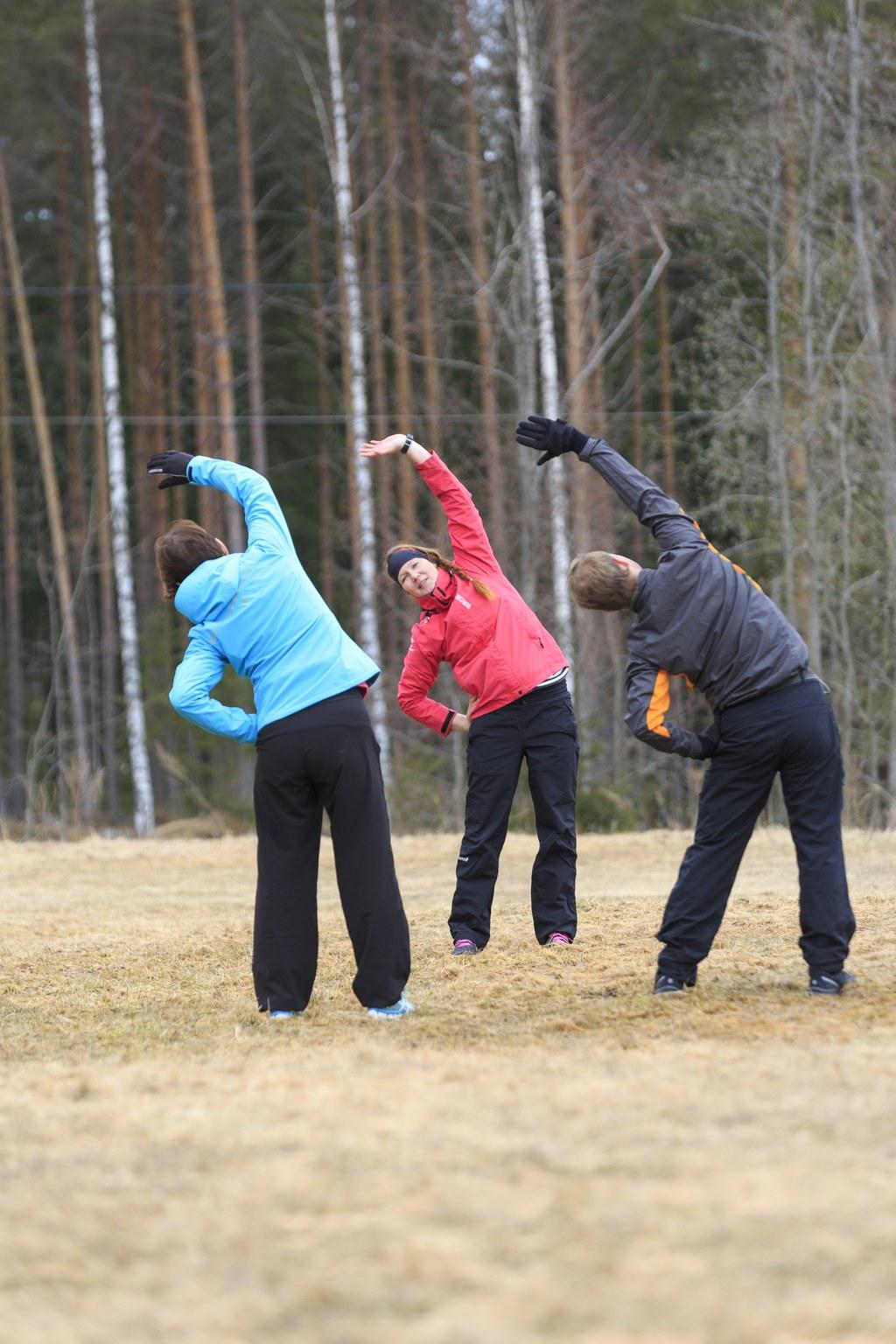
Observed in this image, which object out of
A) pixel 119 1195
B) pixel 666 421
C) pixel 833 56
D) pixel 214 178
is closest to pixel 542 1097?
pixel 119 1195

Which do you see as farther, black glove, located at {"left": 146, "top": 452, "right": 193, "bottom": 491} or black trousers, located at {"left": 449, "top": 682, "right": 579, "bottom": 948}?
black trousers, located at {"left": 449, "top": 682, "right": 579, "bottom": 948}

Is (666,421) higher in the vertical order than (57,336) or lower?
lower

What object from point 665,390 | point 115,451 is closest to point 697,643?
point 115,451

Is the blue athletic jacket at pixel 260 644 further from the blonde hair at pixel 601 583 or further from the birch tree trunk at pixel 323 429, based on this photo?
the birch tree trunk at pixel 323 429

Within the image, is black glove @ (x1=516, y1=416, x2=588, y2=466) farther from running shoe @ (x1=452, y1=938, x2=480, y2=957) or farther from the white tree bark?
the white tree bark

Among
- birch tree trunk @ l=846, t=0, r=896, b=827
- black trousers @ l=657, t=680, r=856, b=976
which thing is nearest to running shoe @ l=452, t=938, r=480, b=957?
black trousers @ l=657, t=680, r=856, b=976

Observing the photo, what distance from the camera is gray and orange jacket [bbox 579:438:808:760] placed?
588 centimetres

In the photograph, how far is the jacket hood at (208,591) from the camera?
5.99m

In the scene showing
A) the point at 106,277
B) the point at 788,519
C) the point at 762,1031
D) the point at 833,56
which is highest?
the point at 833,56

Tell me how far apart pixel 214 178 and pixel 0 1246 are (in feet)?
89.4

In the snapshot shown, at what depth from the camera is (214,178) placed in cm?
2842

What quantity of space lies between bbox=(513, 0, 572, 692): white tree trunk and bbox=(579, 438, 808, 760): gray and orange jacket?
1418 cm

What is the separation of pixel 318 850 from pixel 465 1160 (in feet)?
7.97

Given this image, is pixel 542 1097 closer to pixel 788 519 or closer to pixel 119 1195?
pixel 119 1195
